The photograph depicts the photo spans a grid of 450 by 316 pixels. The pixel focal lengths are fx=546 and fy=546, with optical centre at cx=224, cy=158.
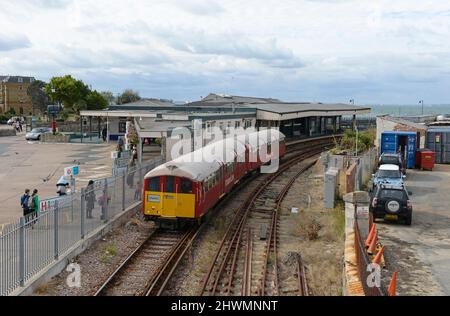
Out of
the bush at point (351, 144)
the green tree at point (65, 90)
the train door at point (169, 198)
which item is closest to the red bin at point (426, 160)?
the bush at point (351, 144)

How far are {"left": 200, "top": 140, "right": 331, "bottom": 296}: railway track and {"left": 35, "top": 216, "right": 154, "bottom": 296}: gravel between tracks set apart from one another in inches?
109

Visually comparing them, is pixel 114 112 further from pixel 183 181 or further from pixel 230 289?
pixel 230 289

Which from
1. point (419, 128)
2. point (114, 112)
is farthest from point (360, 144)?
point (114, 112)

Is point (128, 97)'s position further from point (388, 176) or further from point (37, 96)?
point (388, 176)

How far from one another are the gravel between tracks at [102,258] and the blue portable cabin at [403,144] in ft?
68.8

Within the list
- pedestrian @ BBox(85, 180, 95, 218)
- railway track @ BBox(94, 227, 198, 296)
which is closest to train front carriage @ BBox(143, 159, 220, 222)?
railway track @ BBox(94, 227, 198, 296)

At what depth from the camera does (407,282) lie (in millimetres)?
13828

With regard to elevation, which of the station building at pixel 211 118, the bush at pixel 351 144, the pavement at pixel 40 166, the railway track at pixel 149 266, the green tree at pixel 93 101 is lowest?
the railway track at pixel 149 266

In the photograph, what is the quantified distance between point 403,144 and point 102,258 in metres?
25.9

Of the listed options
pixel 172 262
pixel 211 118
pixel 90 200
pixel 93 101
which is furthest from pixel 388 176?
pixel 93 101

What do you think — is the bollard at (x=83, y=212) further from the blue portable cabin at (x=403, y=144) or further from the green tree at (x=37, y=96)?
the green tree at (x=37, y=96)

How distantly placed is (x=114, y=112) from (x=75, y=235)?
35.2 metres

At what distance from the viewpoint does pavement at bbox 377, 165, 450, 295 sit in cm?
1376

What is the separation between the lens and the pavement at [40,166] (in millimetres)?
25234
